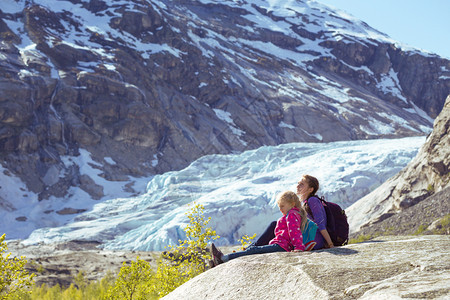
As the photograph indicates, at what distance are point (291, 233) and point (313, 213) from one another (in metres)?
0.44

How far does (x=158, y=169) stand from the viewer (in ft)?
230

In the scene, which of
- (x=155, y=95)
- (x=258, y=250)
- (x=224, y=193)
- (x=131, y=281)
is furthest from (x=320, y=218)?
(x=155, y=95)

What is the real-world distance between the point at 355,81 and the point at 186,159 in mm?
84839

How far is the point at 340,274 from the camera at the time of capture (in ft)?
15.8

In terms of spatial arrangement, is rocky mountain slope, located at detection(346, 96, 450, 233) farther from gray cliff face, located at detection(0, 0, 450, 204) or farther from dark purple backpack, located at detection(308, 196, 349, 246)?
gray cliff face, located at detection(0, 0, 450, 204)

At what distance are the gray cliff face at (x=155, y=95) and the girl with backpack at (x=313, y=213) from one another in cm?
5424

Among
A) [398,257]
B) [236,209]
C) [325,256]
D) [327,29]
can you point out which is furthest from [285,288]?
[327,29]

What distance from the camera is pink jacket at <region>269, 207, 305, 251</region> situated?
6.25 metres

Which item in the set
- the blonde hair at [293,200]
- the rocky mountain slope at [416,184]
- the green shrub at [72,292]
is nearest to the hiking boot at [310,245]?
the blonde hair at [293,200]

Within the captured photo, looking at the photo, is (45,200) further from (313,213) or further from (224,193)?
(313,213)

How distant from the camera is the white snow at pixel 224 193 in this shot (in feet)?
132

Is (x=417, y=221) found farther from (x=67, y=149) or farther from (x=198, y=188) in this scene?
(x=67, y=149)

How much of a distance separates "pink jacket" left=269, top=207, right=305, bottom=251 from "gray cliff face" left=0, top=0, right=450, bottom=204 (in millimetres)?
54645

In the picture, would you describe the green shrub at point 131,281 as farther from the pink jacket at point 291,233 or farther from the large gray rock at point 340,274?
the large gray rock at point 340,274
